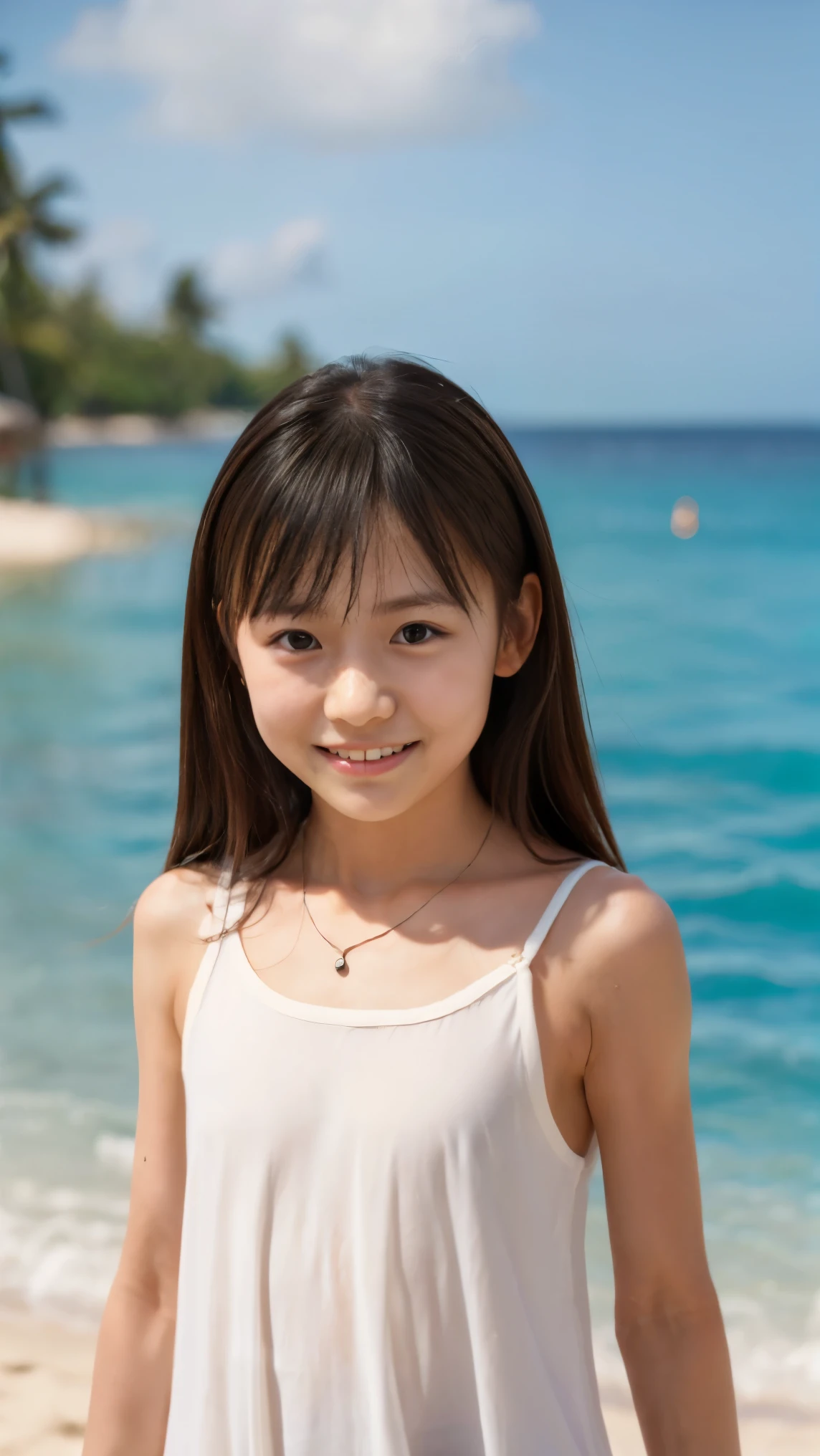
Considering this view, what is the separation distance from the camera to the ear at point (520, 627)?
134 centimetres

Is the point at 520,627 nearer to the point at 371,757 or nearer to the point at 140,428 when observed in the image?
the point at 371,757

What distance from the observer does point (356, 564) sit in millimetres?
1178

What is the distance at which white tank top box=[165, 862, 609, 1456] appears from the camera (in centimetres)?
121

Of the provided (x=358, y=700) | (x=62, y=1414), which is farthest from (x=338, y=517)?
(x=62, y=1414)

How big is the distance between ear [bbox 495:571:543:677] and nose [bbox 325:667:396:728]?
0.62 feet

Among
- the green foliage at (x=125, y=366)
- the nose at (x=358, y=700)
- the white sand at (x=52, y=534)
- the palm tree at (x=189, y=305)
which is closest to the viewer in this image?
the nose at (x=358, y=700)

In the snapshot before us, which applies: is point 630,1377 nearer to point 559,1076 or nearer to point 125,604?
point 559,1076

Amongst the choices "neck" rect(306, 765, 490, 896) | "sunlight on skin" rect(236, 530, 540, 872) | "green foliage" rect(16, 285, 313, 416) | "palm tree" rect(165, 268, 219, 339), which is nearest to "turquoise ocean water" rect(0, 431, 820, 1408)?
"neck" rect(306, 765, 490, 896)

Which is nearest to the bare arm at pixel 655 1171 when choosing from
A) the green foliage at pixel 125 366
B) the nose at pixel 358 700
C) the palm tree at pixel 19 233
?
the nose at pixel 358 700

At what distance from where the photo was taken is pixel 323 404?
1.26 metres

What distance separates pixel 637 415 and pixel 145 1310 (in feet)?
114

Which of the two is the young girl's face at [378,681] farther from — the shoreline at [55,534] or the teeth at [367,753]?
the shoreline at [55,534]

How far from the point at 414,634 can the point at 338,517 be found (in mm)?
117

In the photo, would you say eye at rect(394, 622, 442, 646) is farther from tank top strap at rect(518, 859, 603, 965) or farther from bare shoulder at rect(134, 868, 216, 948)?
bare shoulder at rect(134, 868, 216, 948)
